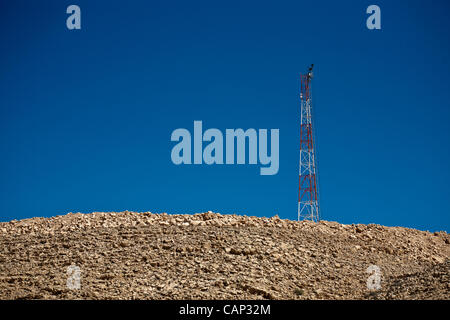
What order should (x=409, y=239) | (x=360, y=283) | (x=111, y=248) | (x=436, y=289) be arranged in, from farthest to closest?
(x=409, y=239)
(x=111, y=248)
(x=360, y=283)
(x=436, y=289)

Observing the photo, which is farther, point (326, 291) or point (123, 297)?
point (326, 291)

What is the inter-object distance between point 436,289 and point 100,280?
11.2 metres

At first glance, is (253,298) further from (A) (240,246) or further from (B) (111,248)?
(B) (111,248)

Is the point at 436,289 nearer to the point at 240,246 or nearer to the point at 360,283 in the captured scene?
the point at 360,283

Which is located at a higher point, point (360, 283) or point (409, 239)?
point (409, 239)

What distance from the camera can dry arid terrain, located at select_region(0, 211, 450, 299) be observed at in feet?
51.7

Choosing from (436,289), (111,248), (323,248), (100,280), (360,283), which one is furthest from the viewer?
(323,248)

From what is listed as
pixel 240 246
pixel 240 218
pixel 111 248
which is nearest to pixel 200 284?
pixel 240 246

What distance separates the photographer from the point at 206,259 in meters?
17.7

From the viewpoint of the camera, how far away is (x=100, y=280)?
54.0 ft

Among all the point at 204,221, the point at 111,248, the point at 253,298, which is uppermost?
the point at 204,221

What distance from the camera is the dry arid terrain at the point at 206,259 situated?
620 inches

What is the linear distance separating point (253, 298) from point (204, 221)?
7119mm

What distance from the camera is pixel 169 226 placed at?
835 inches
